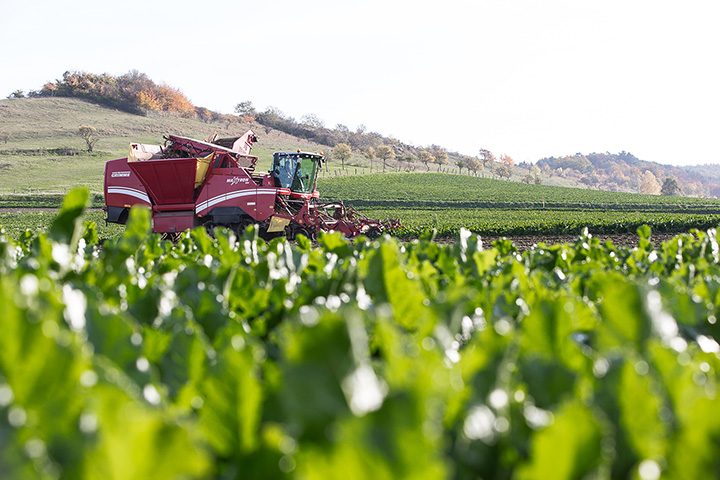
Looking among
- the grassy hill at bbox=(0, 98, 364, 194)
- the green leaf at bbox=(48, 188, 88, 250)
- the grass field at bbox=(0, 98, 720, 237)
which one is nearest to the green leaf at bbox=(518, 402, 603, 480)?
the green leaf at bbox=(48, 188, 88, 250)

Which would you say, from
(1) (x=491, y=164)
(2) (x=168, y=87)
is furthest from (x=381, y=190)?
(1) (x=491, y=164)

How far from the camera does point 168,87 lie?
100875 mm

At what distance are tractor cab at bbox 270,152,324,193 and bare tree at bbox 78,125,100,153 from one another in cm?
5746

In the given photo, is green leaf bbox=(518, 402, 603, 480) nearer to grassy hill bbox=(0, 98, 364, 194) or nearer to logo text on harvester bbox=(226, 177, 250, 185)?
logo text on harvester bbox=(226, 177, 250, 185)

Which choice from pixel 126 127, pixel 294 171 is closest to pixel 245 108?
pixel 126 127

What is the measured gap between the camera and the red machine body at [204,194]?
1838cm

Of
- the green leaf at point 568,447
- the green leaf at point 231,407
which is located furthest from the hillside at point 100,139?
the green leaf at point 568,447

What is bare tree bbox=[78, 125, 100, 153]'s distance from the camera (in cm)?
7109

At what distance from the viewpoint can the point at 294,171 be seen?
19891 mm

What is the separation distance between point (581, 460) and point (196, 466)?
410 mm

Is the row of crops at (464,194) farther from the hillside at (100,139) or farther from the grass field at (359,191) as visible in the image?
the hillside at (100,139)

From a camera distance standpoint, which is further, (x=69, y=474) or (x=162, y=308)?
(x=162, y=308)

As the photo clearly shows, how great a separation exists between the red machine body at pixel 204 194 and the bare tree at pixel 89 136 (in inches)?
2229

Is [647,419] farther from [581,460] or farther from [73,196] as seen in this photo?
[73,196]
